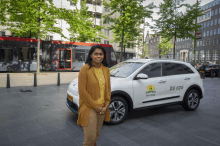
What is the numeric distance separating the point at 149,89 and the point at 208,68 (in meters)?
17.6

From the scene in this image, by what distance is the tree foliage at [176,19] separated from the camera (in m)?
17.6

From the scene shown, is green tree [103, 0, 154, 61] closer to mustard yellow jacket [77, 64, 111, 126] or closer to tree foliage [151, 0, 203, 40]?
tree foliage [151, 0, 203, 40]

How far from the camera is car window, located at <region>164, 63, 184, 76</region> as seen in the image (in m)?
5.35

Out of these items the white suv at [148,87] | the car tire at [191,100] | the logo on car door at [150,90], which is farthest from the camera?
the car tire at [191,100]

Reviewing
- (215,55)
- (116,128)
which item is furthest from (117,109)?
(215,55)

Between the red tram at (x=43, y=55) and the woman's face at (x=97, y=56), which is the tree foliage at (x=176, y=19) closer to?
the red tram at (x=43, y=55)

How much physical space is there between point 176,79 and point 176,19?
46.2 feet

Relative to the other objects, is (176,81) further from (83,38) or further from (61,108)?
(83,38)

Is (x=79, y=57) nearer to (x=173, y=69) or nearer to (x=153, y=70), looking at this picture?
(x=173, y=69)

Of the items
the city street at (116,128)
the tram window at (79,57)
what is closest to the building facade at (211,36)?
the tram window at (79,57)

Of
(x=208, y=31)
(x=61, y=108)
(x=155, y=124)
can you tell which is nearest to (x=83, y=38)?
(x=61, y=108)

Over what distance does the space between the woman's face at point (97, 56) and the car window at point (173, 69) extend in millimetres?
3340

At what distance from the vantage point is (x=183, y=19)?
17734 millimetres

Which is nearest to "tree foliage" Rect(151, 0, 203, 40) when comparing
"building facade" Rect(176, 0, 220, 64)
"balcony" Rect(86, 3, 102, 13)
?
"balcony" Rect(86, 3, 102, 13)
